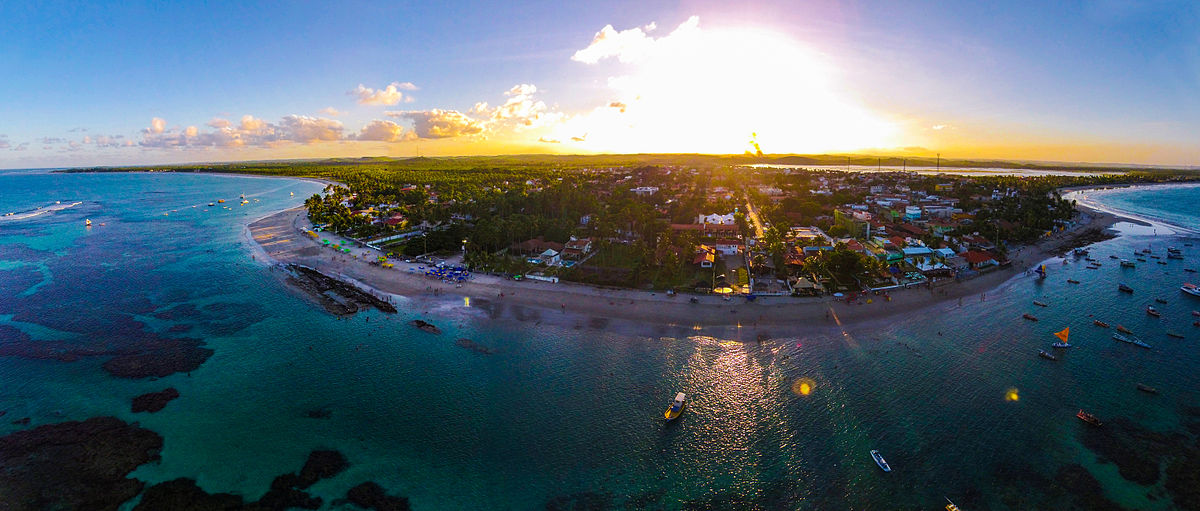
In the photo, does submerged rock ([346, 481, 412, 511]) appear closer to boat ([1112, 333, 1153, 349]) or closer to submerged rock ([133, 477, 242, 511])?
submerged rock ([133, 477, 242, 511])

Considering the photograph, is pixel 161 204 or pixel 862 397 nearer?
pixel 862 397

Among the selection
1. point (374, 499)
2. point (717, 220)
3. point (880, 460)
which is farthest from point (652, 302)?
point (717, 220)

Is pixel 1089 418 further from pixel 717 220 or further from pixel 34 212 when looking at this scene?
pixel 34 212

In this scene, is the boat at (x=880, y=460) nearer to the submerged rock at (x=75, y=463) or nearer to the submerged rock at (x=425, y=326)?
the submerged rock at (x=425, y=326)

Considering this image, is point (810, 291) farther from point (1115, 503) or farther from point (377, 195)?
point (377, 195)

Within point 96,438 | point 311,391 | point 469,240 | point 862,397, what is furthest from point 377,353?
point 862,397

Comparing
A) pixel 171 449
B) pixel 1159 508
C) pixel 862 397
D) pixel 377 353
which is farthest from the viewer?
pixel 377 353
